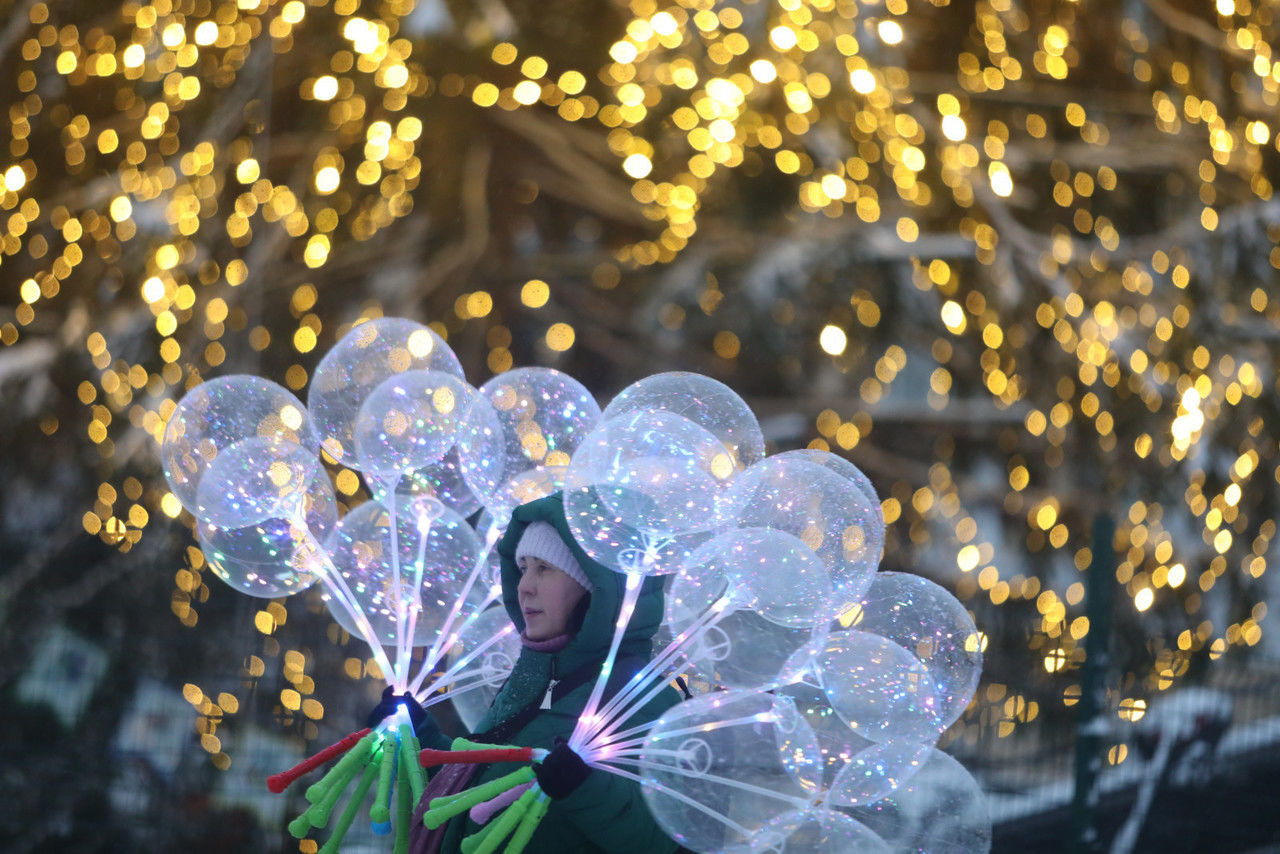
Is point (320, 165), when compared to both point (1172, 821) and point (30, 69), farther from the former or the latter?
point (1172, 821)

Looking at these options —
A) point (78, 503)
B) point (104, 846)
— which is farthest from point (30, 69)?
point (104, 846)

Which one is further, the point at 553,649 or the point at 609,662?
the point at 553,649

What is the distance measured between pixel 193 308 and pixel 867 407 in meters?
2.38

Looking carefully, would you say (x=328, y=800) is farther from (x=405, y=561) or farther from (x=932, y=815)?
(x=932, y=815)

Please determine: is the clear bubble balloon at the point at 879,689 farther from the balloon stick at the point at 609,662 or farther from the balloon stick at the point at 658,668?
the balloon stick at the point at 609,662

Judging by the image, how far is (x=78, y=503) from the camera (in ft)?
14.7

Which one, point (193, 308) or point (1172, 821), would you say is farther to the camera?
point (193, 308)

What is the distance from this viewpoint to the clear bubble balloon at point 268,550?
2055 mm


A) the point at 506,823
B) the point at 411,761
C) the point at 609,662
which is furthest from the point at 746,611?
the point at 411,761

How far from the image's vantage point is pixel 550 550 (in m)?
1.85

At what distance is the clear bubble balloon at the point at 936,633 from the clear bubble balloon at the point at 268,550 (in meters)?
0.90

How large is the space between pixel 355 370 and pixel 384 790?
676mm

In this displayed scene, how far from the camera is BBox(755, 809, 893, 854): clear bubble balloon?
1.61 metres

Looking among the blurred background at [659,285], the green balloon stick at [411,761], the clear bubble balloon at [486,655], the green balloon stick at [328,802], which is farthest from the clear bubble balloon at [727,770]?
the blurred background at [659,285]
